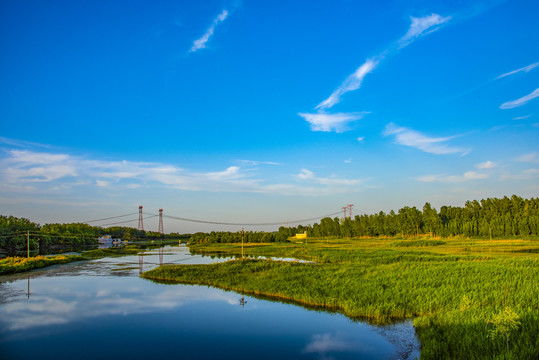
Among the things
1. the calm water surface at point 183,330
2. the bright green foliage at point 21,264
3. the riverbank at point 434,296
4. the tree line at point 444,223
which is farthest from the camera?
the tree line at point 444,223

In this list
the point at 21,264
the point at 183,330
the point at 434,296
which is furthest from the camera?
the point at 21,264

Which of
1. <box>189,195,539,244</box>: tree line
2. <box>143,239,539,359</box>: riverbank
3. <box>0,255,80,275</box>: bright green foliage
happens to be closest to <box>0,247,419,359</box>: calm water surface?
<box>143,239,539,359</box>: riverbank

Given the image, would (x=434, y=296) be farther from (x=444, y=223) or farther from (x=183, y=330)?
→ (x=444, y=223)

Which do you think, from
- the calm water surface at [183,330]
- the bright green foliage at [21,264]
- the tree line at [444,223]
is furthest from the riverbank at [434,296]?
the tree line at [444,223]

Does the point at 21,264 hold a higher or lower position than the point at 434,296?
higher

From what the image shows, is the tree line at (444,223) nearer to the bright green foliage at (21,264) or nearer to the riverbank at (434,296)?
the riverbank at (434,296)

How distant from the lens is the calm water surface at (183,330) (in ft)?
41.3

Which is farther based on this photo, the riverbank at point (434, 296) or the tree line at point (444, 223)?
the tree line at point (444, 223)

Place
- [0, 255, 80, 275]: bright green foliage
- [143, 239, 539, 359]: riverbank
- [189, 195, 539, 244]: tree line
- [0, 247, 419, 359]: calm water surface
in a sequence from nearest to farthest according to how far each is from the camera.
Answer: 1. [143, 239, 539, 359]: riverbank
2. [0, 247, 419, 359]: calm water surface
3. [0, 255, 80, 275]: bright green foliage
4. [189, 195, 539, 244]: tree line

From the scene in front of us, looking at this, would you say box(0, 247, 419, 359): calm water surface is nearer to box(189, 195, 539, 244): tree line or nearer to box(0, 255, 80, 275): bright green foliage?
box(0, 255, 80, 275): bright green foliage

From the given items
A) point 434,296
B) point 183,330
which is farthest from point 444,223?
point 183,330

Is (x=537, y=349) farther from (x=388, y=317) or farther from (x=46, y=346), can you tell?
(x=46, y=346)

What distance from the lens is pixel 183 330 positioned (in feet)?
51.0

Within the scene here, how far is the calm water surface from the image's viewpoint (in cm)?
1260
